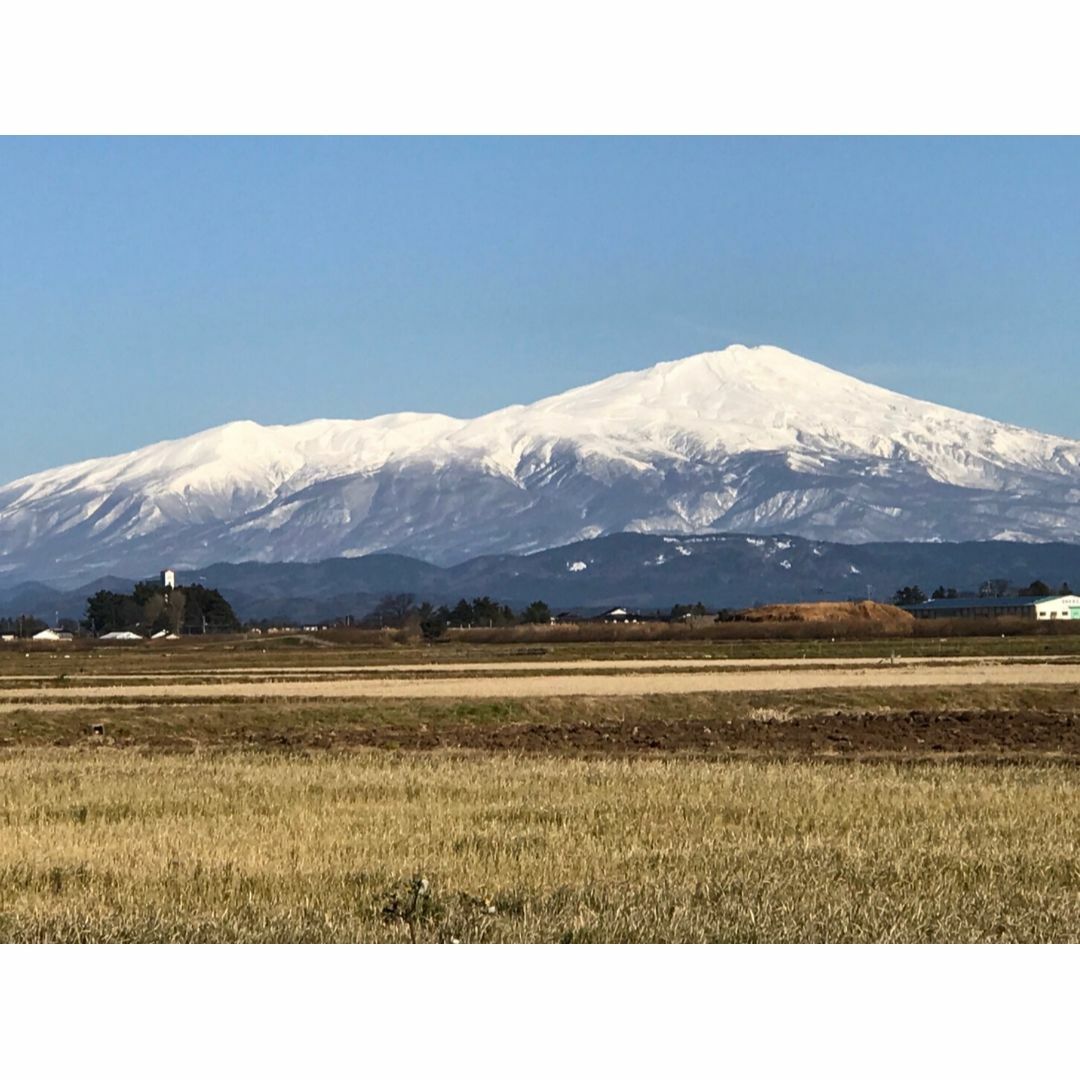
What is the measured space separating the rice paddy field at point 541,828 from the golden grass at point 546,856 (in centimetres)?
5

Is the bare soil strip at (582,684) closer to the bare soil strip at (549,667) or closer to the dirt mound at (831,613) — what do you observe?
the bare soil strip at (549,667)

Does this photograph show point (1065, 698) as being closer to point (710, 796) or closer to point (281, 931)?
point (710, 796)

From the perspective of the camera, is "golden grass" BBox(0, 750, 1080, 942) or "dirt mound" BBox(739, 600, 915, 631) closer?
"golden grass" BBox(0, 750, 1080, 942)

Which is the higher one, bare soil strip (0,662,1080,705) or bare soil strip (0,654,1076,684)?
bare soil strip (0,662,1080,705)

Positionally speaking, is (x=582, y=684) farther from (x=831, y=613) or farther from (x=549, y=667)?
(x=831, y=613)

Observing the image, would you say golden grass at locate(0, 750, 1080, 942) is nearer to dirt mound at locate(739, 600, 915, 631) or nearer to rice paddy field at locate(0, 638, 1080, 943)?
rice paddy field at locate(0, 638, 1080, 943)

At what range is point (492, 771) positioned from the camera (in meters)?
25.7

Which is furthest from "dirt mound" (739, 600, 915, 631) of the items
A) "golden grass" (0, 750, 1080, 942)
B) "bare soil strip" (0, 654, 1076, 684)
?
"golden grass" (0, 750, 1080, 942)

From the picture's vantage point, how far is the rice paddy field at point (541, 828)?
13.1 m

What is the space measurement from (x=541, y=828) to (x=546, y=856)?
206cm

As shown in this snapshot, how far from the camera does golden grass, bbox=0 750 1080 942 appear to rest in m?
12.9

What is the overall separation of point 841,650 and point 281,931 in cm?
9529

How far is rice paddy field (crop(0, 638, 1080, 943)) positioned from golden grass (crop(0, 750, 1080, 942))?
0.05m
